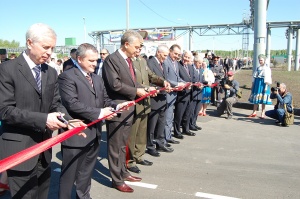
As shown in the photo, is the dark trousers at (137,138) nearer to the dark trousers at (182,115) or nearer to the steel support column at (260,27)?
the dark trousers at (182,115)

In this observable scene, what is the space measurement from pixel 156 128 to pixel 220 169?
143 cm

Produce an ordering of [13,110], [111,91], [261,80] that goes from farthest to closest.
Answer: [261,80] → [111,91] → [13,110]

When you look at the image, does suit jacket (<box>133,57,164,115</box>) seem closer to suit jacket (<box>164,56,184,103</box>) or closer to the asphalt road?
the asphalt road

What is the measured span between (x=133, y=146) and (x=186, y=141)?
2.18 m

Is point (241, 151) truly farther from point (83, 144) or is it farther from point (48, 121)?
point (48, 121)

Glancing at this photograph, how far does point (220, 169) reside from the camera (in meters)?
4.77

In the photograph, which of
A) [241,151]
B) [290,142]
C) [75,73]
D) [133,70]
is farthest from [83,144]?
[290,142]

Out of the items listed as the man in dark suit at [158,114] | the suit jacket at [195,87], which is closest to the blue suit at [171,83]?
the man in dark suit at [158,114]

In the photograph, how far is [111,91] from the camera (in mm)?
3984

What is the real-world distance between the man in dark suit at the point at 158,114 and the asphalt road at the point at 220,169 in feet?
0.79

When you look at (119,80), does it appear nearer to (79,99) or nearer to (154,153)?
(79,99)

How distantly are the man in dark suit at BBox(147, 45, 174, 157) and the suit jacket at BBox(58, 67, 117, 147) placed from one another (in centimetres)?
215

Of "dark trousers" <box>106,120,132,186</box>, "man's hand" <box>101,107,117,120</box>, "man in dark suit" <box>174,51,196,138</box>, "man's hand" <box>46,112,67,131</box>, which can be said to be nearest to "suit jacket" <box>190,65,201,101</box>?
"man in dark suit" <box>174,51,196,138</box>

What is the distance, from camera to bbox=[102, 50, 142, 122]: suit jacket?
3809mm
